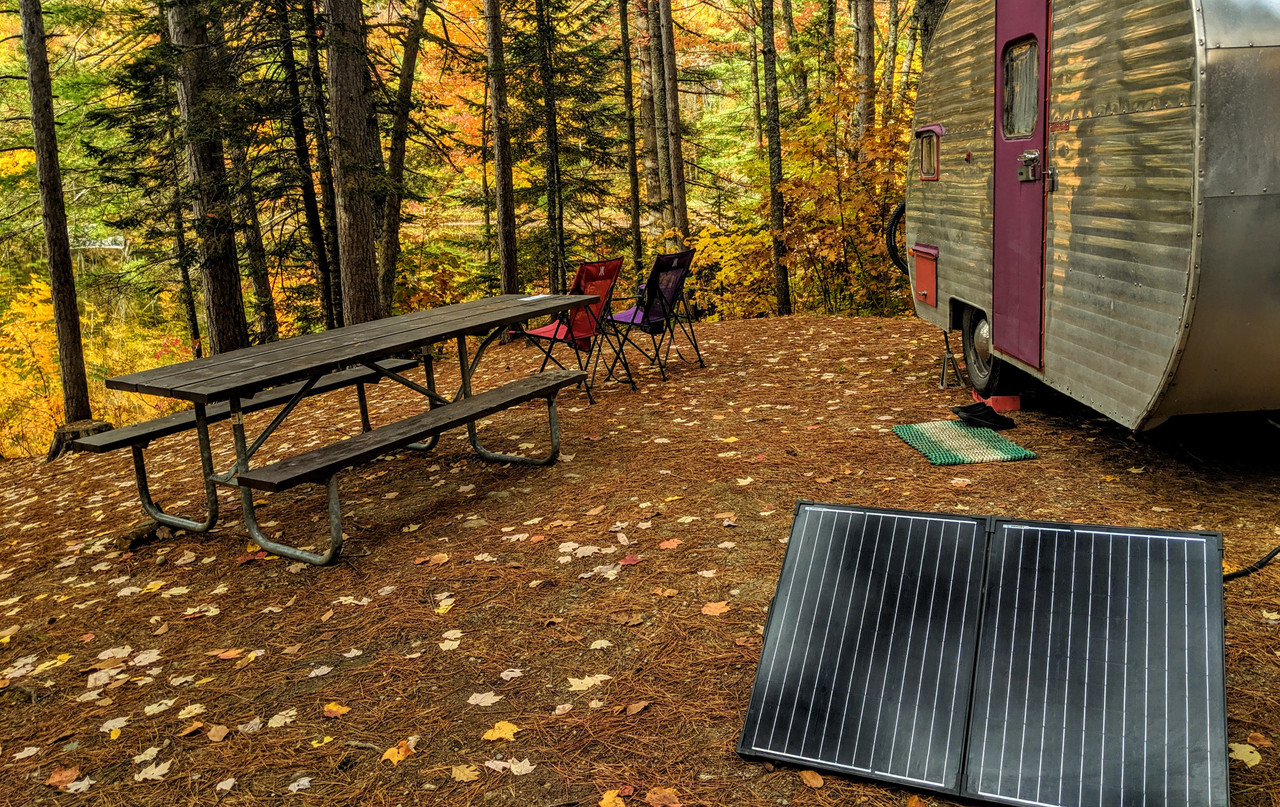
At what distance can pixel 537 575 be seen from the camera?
393 cm

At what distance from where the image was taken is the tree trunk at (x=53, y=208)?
8.68 m

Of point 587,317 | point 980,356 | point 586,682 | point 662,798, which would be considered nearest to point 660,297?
point 587,317

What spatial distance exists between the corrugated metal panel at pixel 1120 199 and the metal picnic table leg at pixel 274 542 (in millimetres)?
3695

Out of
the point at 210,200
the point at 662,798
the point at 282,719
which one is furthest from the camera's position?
the point at 210,200

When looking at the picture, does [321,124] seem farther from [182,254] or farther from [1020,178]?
[1020,178]

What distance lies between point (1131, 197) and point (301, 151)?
8.61m

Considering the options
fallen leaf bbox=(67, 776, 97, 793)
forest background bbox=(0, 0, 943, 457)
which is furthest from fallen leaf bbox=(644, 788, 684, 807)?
forest background bbox=(0, 0, 943, 457)

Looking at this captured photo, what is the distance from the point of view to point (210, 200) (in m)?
10.1

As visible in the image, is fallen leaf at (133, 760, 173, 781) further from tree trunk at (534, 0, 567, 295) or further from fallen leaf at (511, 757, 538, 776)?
tree trunk at (534, 0, 567, 295)

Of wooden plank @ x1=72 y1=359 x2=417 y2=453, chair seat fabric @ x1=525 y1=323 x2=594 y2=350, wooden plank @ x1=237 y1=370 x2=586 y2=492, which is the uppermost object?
chair seat fabric @ x1=525 y1=323 x2=594 y2=350

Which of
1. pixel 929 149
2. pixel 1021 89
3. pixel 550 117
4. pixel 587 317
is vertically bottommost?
pixel 587 317

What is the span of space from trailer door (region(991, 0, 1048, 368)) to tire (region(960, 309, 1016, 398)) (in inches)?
18.0

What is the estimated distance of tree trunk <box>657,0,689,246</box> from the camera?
13.2 metres

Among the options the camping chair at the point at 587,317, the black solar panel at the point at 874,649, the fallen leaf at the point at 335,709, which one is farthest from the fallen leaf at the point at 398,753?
the camping chair at the point at 587,317
